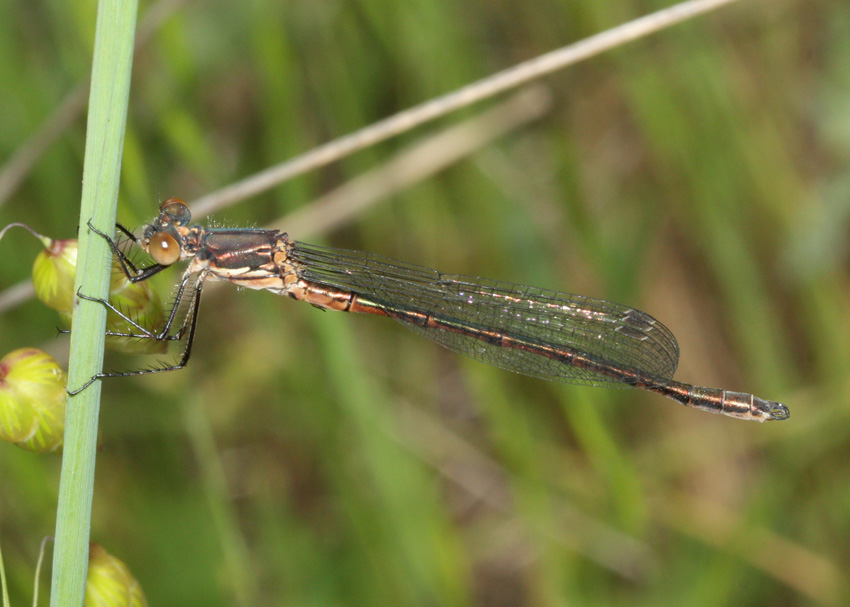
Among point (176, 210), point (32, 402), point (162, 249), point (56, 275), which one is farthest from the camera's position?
point (176, 210)

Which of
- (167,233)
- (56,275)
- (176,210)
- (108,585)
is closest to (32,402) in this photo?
(56,275)

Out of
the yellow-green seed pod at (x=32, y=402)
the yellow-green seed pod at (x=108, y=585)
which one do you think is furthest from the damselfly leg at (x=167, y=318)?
the yellow-green seed pod at (x=108, y=585)

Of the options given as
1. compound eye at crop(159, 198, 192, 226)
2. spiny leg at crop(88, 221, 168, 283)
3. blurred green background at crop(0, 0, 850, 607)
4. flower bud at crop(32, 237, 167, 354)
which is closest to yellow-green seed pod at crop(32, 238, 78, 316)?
flower bud at crop(32, 237, 167, 354)

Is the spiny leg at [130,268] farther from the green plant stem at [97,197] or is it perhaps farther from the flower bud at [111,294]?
the green plant stem at [97,197]

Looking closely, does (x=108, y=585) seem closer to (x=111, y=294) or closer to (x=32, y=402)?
(x=32, y=402)

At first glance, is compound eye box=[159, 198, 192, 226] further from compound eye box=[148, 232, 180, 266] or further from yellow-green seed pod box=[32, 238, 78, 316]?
yellow-green seed pod box=[32, 238, 78, 316]
